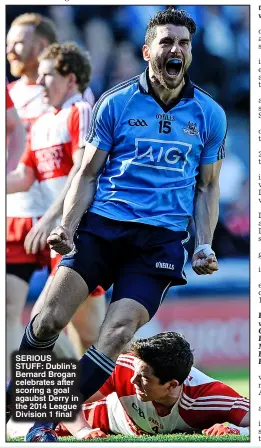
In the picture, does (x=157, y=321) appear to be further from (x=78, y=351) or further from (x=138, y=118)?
(x=138, y=118)

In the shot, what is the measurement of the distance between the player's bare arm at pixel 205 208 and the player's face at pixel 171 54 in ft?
2.08

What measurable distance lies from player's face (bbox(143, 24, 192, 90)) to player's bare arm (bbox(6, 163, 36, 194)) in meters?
1.96

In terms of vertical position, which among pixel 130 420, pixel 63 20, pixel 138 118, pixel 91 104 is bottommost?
pixel 130 420

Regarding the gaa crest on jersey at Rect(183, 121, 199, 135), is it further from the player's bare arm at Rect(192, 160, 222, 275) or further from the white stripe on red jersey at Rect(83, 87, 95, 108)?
the white stripe on red jersey at Rect(83, 87, 95, 108)

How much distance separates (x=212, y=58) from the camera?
7.39 m

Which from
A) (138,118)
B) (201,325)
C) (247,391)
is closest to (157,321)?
(201,325)

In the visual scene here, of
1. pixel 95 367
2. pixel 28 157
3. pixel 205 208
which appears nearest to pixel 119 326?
pixel 95 367

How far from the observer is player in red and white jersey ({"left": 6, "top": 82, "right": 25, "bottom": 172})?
740 centimetres

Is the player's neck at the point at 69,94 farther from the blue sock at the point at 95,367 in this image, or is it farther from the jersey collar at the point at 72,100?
the blue sock at the point at 95,367

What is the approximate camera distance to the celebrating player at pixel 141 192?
5.85 meters

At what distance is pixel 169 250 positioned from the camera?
5.97m

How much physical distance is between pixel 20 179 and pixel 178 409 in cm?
219

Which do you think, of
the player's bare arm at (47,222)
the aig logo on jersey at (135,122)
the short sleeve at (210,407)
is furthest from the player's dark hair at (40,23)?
the short sleeve at (210,407)

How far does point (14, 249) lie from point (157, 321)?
125 cm
